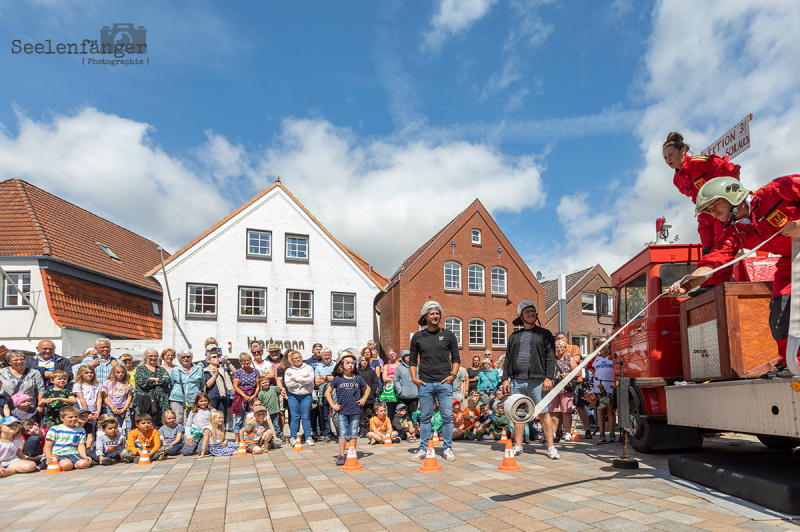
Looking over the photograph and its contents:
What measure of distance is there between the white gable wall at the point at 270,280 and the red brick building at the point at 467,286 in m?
3.45

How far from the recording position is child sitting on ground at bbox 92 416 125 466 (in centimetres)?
784

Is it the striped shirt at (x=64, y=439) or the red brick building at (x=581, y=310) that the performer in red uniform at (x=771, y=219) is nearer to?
the striped shirt at (x=64, y=439)

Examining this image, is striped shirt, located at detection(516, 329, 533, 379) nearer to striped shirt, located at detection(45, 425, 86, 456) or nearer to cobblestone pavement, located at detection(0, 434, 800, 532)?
cobblestone pavement, located at detection(0, 434, 800, 532)

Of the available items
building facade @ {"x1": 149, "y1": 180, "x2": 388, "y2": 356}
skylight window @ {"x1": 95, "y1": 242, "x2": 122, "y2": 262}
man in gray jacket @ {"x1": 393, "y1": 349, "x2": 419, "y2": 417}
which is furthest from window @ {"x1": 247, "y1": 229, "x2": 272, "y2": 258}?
man in gray jacket @ {"x1": 393, "y1": 349, "x2": 419, "y2": 417}

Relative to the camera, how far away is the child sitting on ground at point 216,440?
8.41 meters

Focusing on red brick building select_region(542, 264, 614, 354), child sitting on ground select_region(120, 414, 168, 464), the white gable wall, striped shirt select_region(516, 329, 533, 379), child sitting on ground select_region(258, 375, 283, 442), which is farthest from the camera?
red brick building select_region(542, 264, 614, 354)

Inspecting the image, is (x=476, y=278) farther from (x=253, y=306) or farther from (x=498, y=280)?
(x=253, y=306)

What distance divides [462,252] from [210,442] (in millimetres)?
22583

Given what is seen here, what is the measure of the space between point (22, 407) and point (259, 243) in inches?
637

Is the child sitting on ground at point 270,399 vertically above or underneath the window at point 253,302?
underneath

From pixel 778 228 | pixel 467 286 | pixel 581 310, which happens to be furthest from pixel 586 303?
pixel 778 228

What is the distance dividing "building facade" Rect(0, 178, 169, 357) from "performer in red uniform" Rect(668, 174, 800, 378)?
20160mm

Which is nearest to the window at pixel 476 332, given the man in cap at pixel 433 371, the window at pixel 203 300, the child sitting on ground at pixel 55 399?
the window at pixel 203 300

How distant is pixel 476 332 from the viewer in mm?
28734
